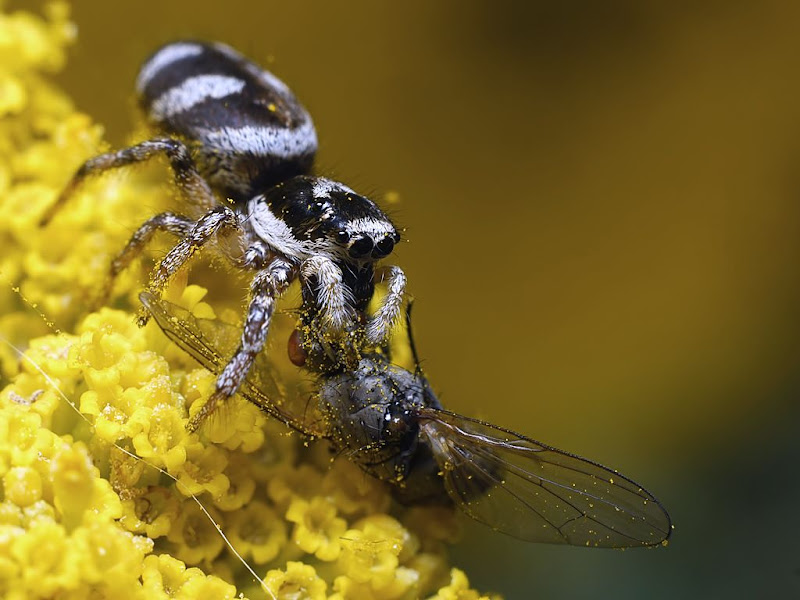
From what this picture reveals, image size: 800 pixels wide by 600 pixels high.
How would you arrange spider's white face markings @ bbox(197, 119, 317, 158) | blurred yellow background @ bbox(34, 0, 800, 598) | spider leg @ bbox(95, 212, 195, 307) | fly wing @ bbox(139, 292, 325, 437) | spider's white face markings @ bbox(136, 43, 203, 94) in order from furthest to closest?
blurred yellow background @ bbox(34, 0, 800, 598), spider's white face markings @ bbox(136, 43, 203, 94), spider's white face markings @ bbox(197, 119, 317, 158), spider leg @ bbox(95, 212, 195, 307), fly wing @ bbox(139, 292, 325, 437)

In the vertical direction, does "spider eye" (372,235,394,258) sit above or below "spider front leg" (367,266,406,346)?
above

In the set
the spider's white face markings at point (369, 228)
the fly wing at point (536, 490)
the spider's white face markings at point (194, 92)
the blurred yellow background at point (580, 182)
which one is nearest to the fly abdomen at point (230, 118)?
the spider's white face markings at point (194, 92)

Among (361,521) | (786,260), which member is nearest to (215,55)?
(361,521)

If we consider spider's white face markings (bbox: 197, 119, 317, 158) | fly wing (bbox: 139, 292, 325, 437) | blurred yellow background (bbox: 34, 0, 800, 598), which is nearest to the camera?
fly wing (bbox: 139, 292, 325, 437)

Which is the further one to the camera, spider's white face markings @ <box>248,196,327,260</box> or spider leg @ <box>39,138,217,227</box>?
spider leg @ <box>39,138,217,227</box>

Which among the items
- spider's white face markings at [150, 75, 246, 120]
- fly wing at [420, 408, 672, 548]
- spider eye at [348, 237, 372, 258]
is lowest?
fly wing at [420, 408, 672, 548]

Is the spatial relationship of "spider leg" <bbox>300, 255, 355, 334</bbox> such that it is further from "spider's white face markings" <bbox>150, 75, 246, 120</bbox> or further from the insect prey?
"spider's white face markings" <bbox>150, 75, 246, 120</bbox>

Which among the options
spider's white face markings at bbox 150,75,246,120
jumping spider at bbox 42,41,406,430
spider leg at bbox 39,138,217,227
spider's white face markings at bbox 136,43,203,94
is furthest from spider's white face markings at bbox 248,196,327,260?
spider's white face markings at bbox 136,43,203,94
